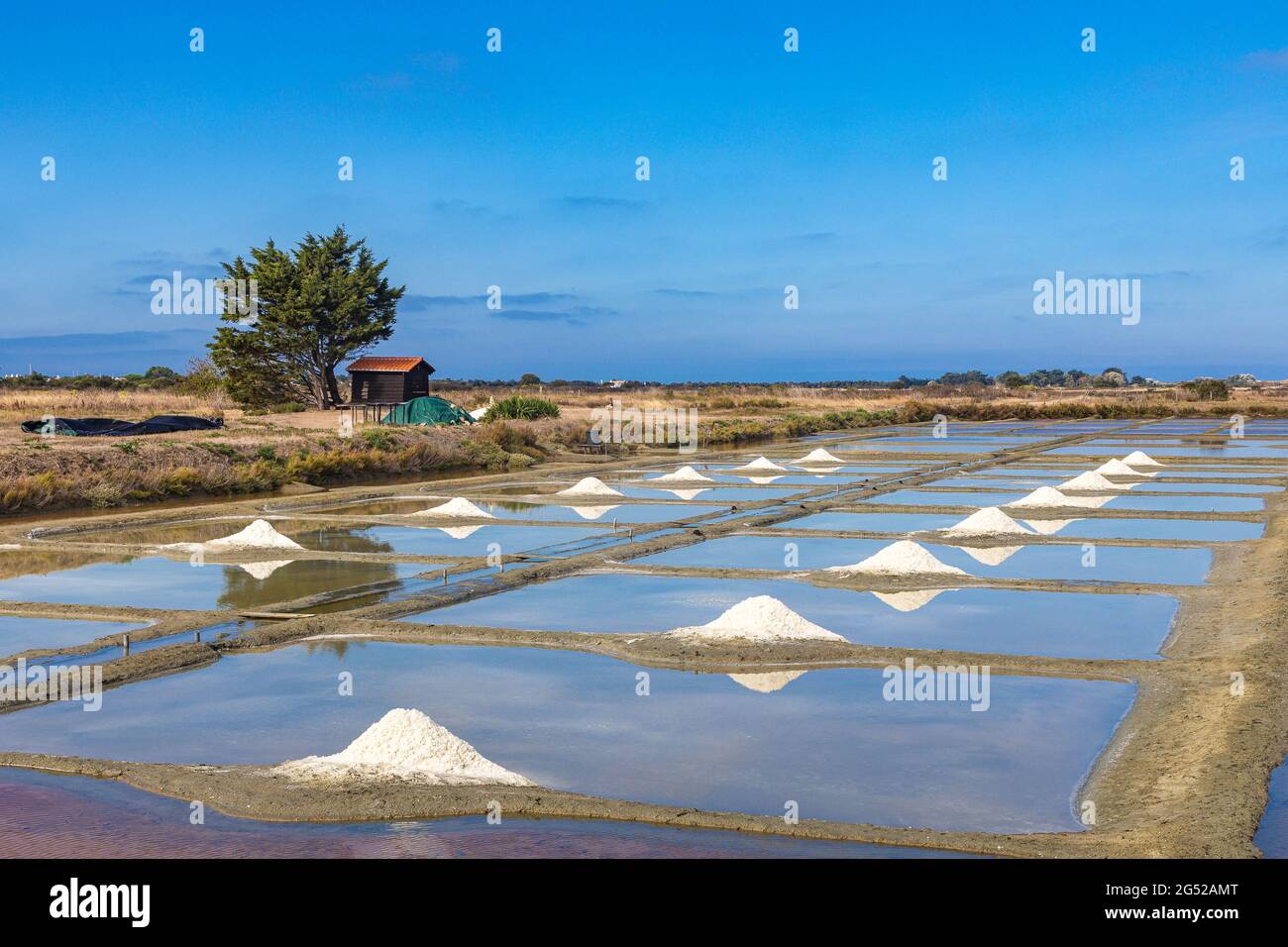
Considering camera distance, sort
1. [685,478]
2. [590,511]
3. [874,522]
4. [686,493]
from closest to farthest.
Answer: [874,522] → [590,511] → [686,493] → [685,478]

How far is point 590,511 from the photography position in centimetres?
1540

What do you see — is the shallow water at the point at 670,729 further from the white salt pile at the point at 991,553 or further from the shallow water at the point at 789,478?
the shallow water at the point at 789,478

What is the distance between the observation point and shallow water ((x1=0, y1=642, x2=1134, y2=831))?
477cm

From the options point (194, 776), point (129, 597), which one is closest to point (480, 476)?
point (129, 597)

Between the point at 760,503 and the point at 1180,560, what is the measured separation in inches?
230

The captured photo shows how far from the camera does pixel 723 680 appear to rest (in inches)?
259

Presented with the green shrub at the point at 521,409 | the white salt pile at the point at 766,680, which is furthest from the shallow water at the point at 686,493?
the green shrub at the point at 521,409

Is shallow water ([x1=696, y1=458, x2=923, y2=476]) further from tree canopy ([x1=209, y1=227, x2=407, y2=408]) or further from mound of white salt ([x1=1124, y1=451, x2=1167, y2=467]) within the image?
tree canopy ([x1=209, y1=227, x2=407, y2=408])

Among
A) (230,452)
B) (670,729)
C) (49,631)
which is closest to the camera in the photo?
(670,729)

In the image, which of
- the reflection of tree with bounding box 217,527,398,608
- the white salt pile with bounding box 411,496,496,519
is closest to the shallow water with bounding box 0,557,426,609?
the reflection of tree with bounding box 217,527,398,608

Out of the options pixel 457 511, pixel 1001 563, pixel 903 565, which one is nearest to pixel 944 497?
pixel 1001 563

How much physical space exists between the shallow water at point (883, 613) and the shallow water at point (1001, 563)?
853 mm

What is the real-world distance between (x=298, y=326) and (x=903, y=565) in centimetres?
2872

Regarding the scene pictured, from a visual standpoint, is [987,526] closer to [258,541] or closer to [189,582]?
[258,541]
